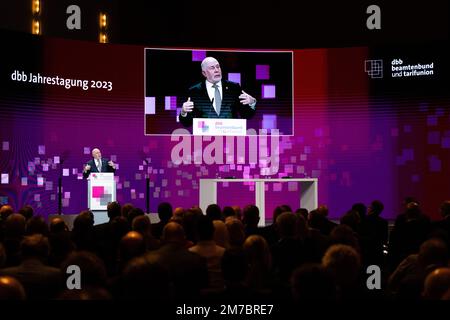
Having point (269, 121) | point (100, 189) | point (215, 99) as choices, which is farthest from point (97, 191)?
point (269, 121)

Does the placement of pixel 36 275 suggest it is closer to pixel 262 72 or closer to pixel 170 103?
pixel 170 103

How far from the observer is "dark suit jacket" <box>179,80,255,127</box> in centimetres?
1283

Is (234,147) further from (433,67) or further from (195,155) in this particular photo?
(433,67)

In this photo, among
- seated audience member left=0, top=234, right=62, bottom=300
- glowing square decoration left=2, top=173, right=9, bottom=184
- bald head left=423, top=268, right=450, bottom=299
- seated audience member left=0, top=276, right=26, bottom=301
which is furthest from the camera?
glowing square decoration left=2, top=173, right=9, bottom=184

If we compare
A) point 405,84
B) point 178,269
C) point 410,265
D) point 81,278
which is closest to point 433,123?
point 405,84

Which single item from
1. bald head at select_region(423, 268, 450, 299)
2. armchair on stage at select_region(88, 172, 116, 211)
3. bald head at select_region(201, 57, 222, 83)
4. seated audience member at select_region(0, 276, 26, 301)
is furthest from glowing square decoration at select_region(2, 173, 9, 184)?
bald head at select_region(423, 268, 450, 299)

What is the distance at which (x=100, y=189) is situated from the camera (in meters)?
10.1

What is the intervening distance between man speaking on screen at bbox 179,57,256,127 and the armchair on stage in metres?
3.07

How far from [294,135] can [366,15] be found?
2800 millimetres

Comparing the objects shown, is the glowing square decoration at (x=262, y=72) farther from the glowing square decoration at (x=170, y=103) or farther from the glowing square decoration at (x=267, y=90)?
the glowing square decoration at (x=170, y=103)

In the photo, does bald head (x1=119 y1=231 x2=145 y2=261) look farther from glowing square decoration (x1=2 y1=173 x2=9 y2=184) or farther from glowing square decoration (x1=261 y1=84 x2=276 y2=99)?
glowing square decoration (x1=261 y1=84 x2=276 y2=99)

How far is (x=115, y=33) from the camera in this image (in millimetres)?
13953

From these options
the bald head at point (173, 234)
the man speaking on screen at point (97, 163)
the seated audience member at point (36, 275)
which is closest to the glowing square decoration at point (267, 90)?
the man speaking on screen at point (97, 163)

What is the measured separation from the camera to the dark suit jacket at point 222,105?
42.1 ft
